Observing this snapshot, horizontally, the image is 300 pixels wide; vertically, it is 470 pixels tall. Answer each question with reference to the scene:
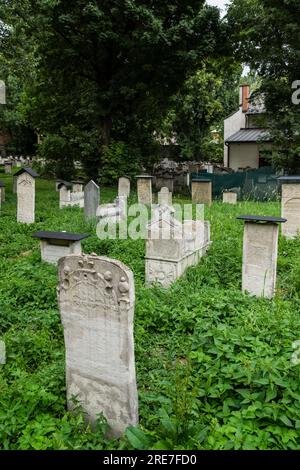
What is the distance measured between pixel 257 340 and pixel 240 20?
20017 mm

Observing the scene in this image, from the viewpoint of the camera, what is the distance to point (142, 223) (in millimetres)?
10883

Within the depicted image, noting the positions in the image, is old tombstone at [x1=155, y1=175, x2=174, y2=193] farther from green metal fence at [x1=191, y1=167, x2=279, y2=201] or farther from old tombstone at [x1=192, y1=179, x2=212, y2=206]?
old tombstone at [x1=192, y1=179, x2=212, y2=206]

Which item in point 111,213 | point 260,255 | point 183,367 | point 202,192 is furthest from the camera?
point 202,192

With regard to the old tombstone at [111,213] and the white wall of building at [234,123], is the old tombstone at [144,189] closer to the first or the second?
the old tombstone at [111,213]

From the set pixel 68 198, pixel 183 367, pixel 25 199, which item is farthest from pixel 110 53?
pixel 183 367

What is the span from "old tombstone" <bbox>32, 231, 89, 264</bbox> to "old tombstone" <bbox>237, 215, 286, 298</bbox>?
9.94 ft

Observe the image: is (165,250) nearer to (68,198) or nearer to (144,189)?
(144,189)

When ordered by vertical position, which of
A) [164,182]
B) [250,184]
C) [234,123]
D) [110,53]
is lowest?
[250,184]

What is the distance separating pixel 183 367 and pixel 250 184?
18.5 m

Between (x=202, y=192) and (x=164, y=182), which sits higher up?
(x=164, y=182)

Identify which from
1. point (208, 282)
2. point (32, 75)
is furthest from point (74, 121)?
point (208, 282)

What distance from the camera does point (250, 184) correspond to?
70.9 ft

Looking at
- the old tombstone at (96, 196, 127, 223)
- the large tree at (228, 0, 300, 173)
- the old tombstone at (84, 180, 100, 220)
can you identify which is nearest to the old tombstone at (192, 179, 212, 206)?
the old tombstone at (96, 196, 127, 223)

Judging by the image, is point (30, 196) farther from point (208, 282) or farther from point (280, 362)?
point (280, 362)
